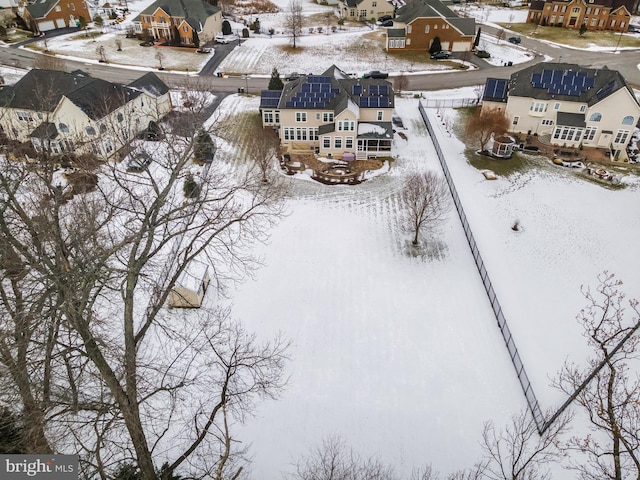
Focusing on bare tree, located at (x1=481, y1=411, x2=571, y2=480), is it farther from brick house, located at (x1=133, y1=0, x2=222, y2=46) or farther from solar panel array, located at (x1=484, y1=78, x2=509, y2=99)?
brick house, located at (x1=133, y1=0, x2=222, y2=46)

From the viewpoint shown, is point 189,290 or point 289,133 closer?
point 189,290

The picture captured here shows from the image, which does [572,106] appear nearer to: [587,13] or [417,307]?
[417,307]

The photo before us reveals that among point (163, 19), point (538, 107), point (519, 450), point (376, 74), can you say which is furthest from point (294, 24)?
point (519, 450)

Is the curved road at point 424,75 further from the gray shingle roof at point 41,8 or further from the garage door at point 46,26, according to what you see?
the gray shingle roof at point 41,8

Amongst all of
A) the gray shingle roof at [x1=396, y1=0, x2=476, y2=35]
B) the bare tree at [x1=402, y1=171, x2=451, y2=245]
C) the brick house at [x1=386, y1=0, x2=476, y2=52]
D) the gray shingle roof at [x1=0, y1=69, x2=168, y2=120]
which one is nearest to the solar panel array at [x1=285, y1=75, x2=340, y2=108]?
the bare tree at [x1=402, y1=171, x2=451, y2=245]

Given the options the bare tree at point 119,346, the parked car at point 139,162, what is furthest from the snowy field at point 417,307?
the parked car at point 139,162

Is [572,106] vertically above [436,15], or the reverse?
[436,15]

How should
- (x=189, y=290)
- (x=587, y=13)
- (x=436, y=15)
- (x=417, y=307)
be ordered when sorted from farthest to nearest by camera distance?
1. (x=587, y=13)
2. (x=436, y=15)
3. (x=417, y=307)
4. (x=189, y=290)
